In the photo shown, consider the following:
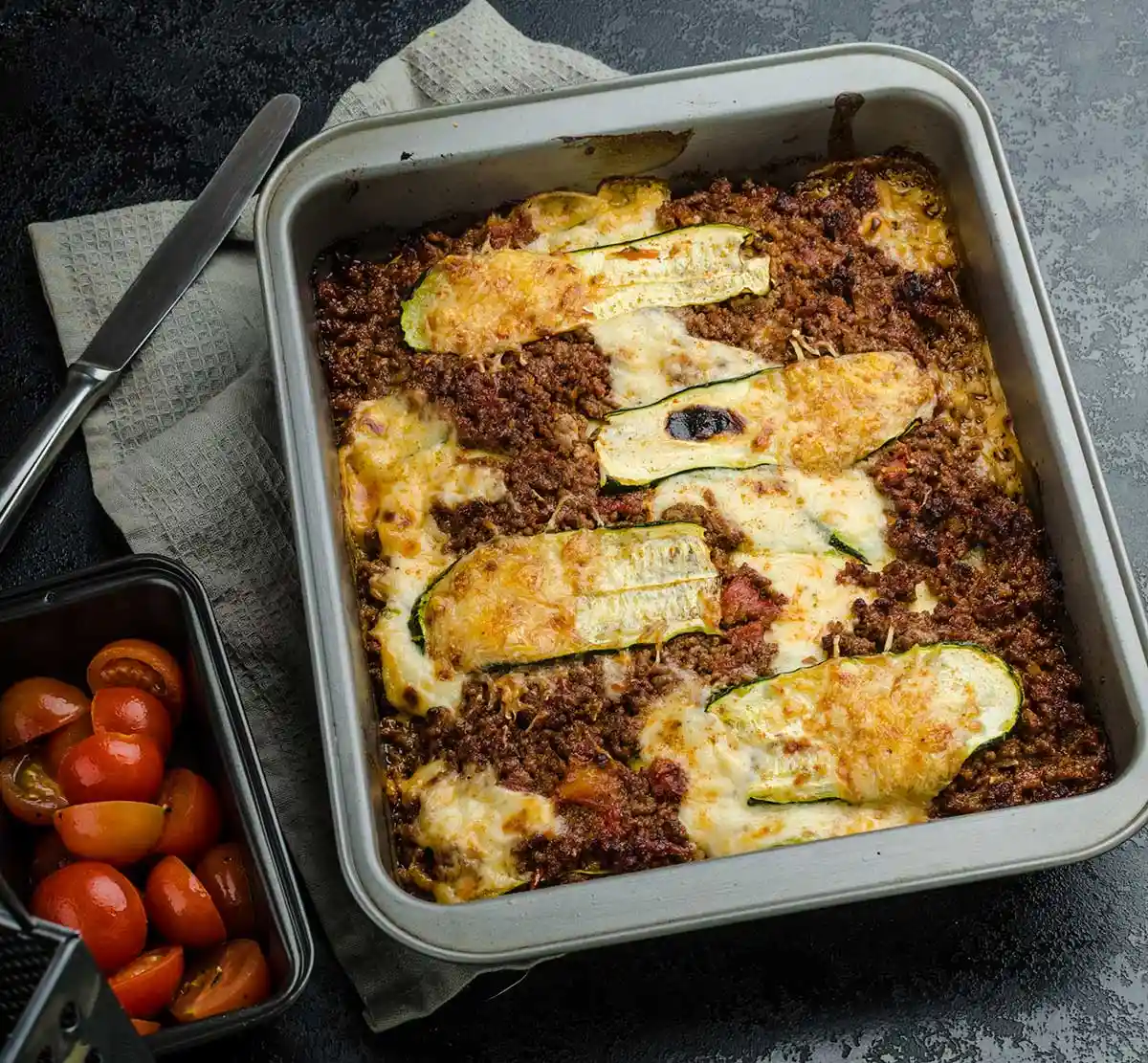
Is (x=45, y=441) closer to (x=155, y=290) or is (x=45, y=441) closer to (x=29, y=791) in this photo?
(x=155, y=290)

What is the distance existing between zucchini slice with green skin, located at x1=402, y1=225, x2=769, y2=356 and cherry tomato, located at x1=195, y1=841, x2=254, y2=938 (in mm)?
1380

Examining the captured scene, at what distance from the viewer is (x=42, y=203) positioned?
13.9 feet

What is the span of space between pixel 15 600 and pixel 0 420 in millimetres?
863

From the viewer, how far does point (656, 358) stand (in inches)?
142

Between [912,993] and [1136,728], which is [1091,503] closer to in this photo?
[1136,728]

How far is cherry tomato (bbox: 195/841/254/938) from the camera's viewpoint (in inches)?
129

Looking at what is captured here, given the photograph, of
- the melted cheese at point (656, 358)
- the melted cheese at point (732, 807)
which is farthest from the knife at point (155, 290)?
the melted cheese at point (732, 807)

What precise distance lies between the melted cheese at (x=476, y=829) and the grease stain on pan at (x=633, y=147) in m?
1.65

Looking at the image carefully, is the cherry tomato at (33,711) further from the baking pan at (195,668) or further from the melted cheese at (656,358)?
the melted cheese at (656,358)

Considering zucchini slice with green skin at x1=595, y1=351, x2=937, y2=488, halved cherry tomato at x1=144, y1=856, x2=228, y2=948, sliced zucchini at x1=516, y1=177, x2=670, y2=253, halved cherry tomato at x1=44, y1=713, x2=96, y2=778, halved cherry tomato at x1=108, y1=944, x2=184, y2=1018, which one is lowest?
halved cherry tomato at x1=108, y1=944, x2=184, y2=1018

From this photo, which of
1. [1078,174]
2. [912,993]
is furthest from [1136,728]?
[1078,174]

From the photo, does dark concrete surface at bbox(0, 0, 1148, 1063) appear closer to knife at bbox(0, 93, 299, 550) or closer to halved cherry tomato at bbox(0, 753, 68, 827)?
knife at bbox(0, 93, 299, 550)

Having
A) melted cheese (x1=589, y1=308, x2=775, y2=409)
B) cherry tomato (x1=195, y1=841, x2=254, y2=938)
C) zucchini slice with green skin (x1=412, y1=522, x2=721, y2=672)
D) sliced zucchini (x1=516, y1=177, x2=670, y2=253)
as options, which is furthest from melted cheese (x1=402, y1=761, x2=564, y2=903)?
sliced zucchini (x1=516, y1=177, x2=670, y2=253)

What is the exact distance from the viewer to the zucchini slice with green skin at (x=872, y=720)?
313cm
